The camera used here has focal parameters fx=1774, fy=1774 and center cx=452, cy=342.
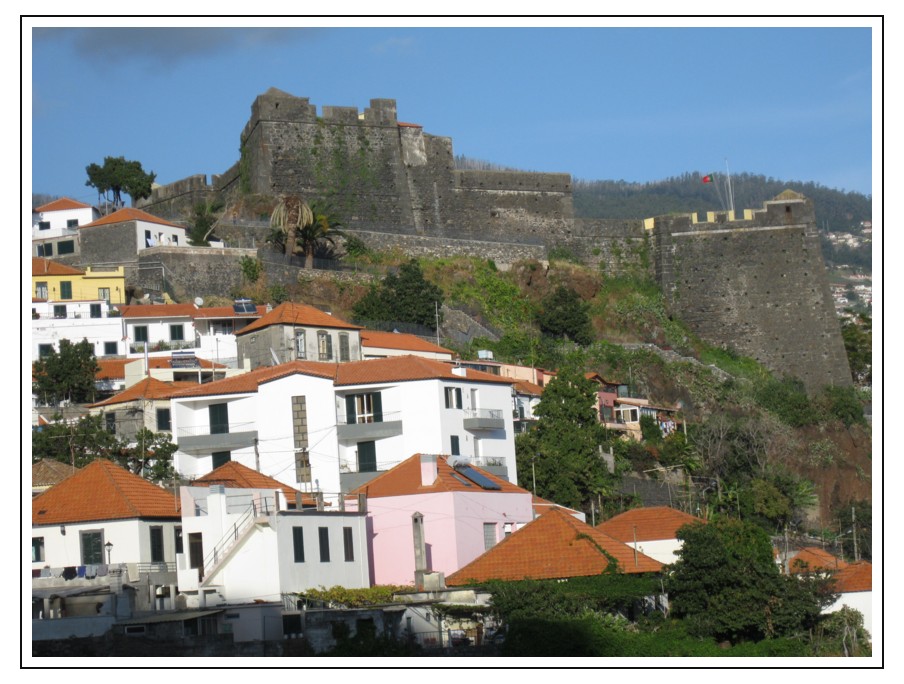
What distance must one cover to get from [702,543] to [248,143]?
43991 mm

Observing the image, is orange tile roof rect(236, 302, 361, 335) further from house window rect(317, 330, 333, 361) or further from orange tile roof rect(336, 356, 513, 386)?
orange tile roof rect(336, 356, 513, 386)

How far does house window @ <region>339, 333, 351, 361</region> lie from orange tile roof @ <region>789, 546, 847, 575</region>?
16.1 metres

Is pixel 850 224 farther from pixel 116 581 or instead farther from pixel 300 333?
pixel 116 581

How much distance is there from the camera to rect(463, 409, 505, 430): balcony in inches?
2021

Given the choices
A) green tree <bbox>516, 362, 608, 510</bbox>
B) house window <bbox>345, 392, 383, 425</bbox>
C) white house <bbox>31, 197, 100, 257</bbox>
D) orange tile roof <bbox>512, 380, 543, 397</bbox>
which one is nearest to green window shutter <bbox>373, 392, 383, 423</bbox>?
house window <bbox>345, 392, 383, 425</bbox>

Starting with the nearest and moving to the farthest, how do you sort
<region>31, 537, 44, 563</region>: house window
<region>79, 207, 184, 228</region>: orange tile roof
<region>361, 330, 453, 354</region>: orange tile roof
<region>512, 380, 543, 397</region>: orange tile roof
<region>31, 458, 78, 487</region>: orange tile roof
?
<region>31, 537, 44, 563</region>: house window → <region>31, 458, 78, 487</region>: orange tile roof → <region>512, 380, 543, 397</region>: orange tile roof → <region>361, 330, 453, 354</region>: orange tile roof → <region>79, 207, 184, 228</region>: orange tile roof

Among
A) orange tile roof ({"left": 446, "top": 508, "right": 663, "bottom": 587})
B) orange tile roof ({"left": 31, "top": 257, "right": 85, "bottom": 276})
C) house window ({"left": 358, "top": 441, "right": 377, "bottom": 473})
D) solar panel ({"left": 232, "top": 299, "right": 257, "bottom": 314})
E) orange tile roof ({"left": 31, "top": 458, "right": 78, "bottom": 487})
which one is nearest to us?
orange tile roof ({"left": 446, "top": 508, "right": 663, "bottom": 587})

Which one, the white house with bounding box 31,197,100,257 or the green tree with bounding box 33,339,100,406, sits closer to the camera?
the green tree with bounding box 33,339,100,406

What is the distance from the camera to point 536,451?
178 ft

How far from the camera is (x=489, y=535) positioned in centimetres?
4416

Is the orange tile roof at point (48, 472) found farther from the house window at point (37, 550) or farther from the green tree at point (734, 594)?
the green tree at point (734, 594)

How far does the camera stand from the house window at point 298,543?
3781 centimetres

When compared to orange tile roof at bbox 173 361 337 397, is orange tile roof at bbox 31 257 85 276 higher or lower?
higher

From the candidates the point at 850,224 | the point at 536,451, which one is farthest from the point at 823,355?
the point at 850,224
